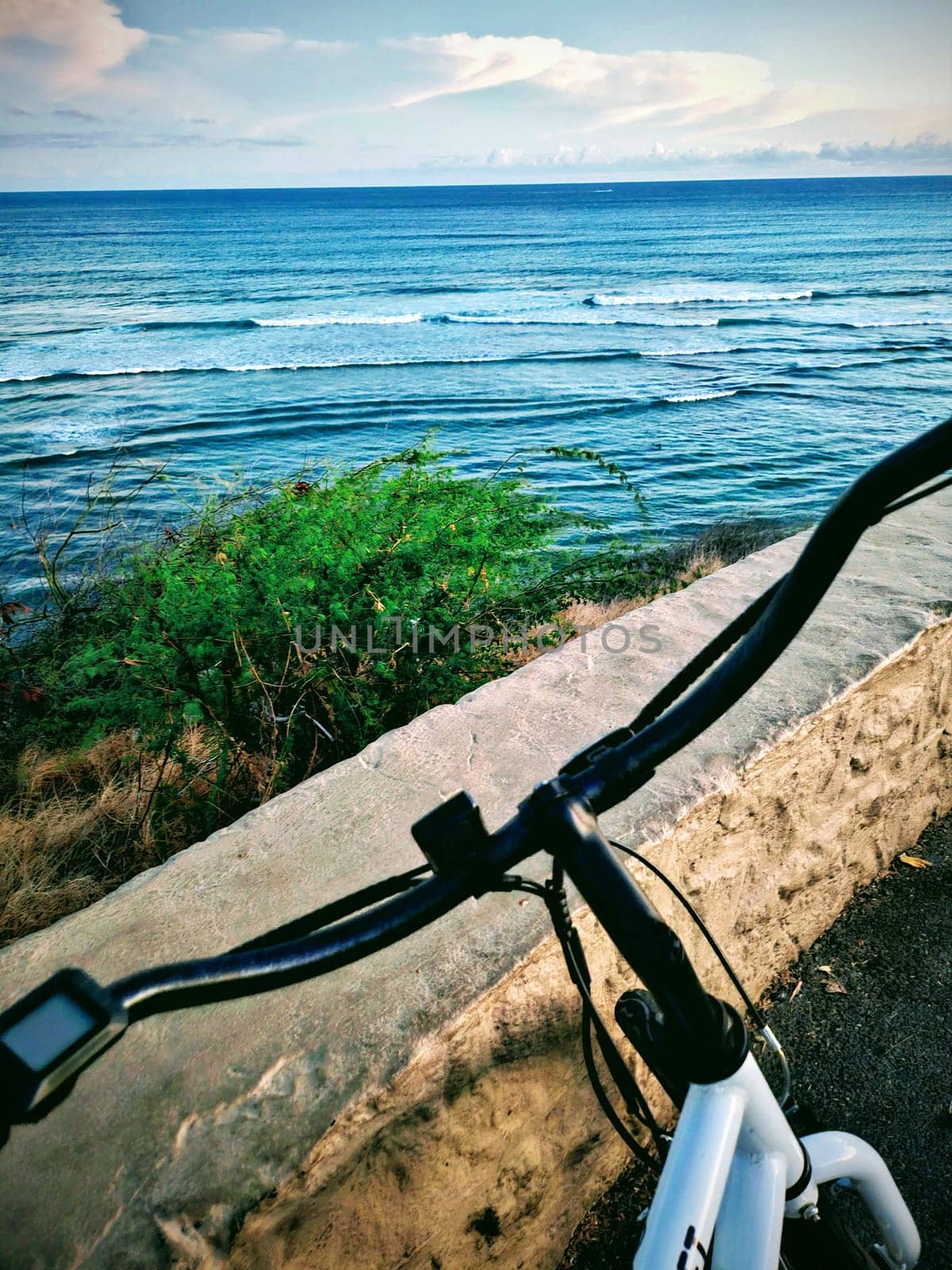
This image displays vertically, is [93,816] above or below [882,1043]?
above

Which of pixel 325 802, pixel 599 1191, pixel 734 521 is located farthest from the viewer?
pixel 734 521

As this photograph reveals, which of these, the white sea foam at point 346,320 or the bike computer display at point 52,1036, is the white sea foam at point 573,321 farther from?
the bike computer display at point 52,1036

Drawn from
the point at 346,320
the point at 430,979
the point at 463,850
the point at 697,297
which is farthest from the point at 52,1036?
the point at 697,297

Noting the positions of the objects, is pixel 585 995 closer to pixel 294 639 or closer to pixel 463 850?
pixel 463 850

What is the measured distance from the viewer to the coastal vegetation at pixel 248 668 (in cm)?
285

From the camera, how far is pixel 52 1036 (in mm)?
537

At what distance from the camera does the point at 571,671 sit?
2.75 meters

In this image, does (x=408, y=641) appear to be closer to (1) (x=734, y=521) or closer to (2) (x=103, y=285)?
(1) (x=734, y=521)

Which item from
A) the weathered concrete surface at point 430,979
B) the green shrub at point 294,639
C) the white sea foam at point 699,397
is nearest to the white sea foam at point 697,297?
the white sea foam at point 699,397

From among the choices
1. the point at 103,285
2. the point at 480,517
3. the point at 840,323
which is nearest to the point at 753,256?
the point at 840,323

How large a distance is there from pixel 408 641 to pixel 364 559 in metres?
0.46

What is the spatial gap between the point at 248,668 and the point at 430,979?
1873 mm

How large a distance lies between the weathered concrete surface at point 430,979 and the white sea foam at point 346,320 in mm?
28865

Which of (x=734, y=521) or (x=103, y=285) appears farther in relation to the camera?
(x=103, y=285)
